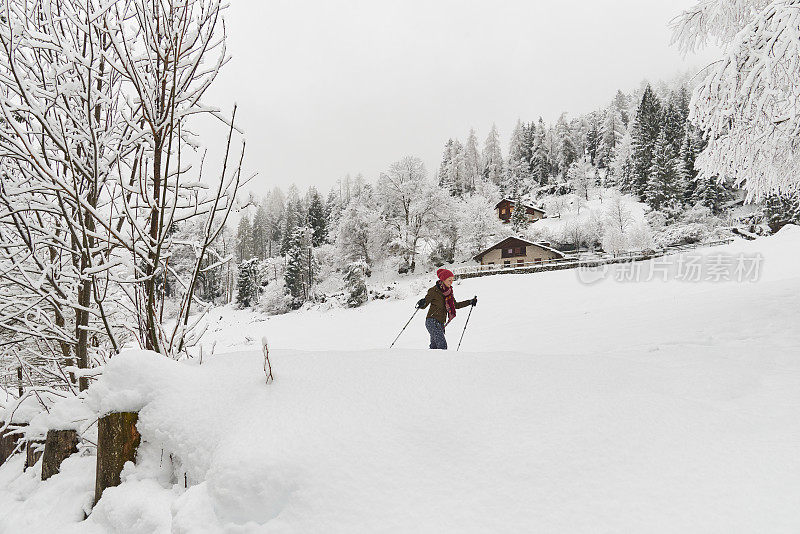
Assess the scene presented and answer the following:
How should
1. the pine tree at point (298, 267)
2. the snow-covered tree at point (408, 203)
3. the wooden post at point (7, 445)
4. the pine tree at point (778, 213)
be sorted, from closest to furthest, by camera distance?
1. the wooden post at point (7, 445)
2. the pine tree at point (778, 213)
3. the snow-covered tree at point (408, 203)
4. the pine tree at point (298, 267)

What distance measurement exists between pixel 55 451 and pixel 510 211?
5256 centimetres

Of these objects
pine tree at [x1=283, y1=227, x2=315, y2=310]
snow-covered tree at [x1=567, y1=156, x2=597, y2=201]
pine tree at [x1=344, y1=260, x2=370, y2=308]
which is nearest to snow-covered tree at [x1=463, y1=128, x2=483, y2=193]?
snow-covered tree at [x1=567, y1=156, x2=597, y2=201]

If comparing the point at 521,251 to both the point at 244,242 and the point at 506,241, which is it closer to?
the point at 506,241

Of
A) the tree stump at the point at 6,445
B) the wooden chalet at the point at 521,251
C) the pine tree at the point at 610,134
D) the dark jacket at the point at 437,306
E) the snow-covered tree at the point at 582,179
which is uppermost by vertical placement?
the pine tree at the point at 610,134

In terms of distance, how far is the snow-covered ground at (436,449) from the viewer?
4.85ft

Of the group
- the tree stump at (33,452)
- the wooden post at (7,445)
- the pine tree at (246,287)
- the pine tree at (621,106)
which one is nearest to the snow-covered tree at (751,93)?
the tree stump at (33,452)

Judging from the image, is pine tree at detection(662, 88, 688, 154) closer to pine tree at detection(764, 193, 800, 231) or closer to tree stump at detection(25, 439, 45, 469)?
pine tree at detection(764, 193, 800, 231)

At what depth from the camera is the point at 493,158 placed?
235ft

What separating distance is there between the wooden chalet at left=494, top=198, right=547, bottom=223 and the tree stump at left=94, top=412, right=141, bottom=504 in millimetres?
49117

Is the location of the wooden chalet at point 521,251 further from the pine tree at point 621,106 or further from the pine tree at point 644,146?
the pine tree at point 621,106

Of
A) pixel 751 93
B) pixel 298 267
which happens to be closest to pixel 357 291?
pixel 298 267

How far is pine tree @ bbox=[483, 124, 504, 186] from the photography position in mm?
69250

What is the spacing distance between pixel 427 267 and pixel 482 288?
12.2 meters

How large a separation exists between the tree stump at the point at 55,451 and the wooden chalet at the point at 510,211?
161 ft
